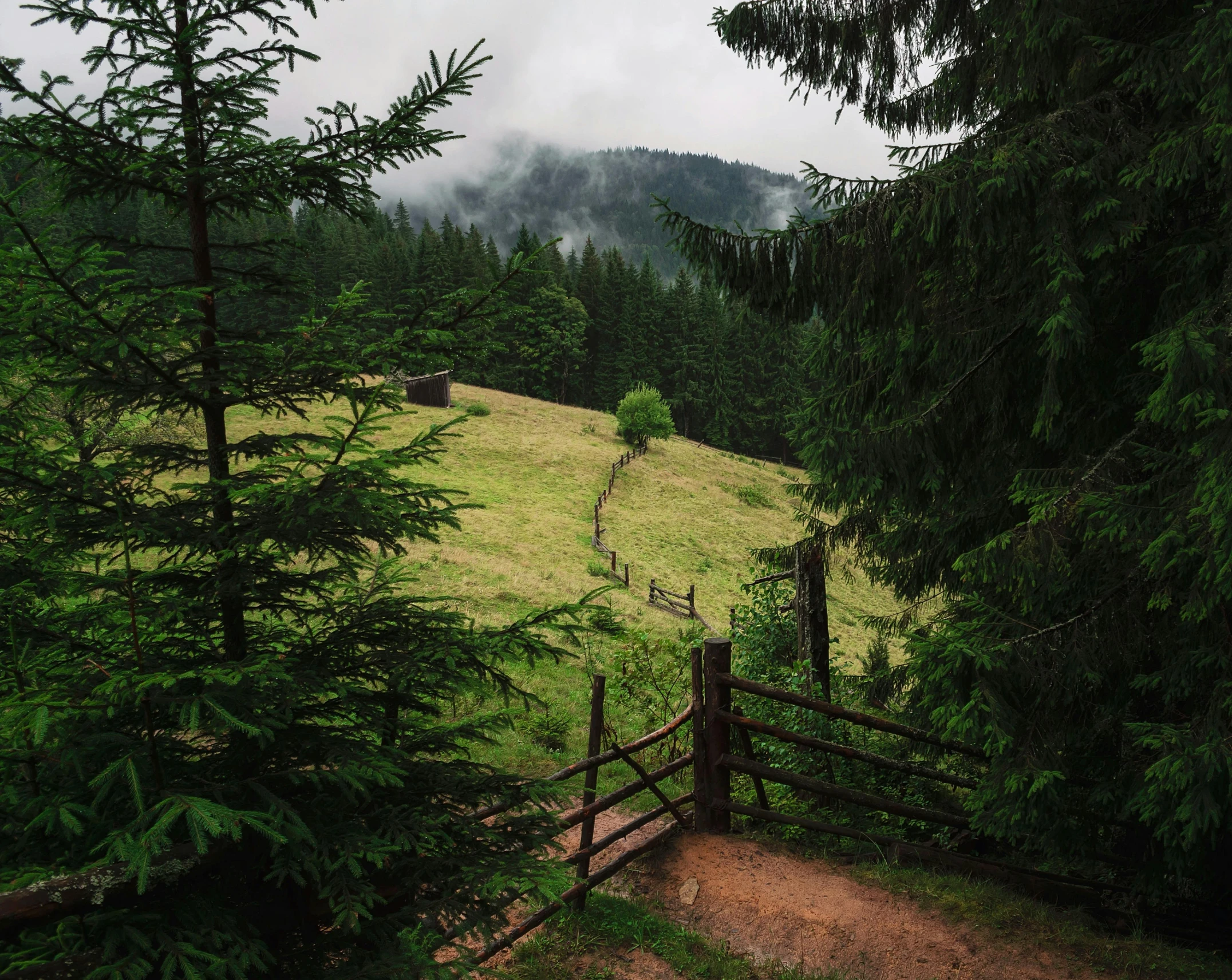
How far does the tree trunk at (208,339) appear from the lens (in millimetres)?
3230

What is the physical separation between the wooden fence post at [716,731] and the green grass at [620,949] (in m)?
1.20

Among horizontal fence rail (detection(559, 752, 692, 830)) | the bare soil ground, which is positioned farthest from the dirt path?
horizontal fence rail (detection(559, 752, 692, 830))

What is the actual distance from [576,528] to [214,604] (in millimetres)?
27214

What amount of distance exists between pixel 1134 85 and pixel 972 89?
2.70m

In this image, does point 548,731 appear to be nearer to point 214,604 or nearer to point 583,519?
point 214,604

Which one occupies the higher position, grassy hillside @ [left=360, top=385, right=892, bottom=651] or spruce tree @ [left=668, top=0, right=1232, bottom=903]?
spruce tree @ [left=668, top=0, right=1232, bottom=903]

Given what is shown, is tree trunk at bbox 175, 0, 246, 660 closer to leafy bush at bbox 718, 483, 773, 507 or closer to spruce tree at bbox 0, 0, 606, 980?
spruce tree at bbox 0, 0, 606, 980

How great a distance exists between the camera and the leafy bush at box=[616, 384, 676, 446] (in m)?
46.5

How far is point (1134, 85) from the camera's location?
5.21 meters

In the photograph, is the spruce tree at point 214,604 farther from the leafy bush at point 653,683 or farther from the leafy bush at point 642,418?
the leafy bush at point 642,418

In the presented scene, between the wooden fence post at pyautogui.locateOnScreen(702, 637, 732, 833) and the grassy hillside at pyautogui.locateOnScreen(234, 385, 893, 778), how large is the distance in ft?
8.75

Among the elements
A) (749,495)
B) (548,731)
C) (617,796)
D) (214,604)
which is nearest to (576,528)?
(749,495)

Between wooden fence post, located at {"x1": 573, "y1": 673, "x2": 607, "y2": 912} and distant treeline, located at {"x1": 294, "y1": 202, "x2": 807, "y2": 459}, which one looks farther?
distant treeline, located at {"x1": 294, "y1": 202, "x2": 807, "y2": 459}

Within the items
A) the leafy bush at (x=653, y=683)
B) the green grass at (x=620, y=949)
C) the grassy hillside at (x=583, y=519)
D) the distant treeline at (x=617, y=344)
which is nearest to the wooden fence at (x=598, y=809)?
the green grass at (x=620, y=949)
